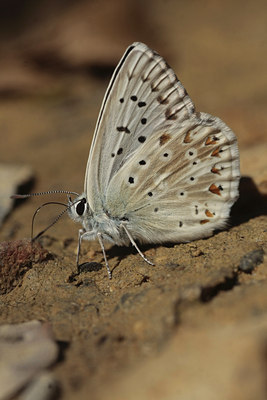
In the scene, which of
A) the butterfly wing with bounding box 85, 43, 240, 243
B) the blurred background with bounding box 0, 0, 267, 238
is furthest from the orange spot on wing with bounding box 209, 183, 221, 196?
the blurred background with bounding box 0, 0, 267, 238

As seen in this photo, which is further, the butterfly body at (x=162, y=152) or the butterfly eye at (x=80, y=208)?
the butterfly eye at (x=80, y=208)

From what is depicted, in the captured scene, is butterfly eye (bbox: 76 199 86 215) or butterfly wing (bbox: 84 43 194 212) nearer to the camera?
butterfly wing (bbox: 84 43 194 212)

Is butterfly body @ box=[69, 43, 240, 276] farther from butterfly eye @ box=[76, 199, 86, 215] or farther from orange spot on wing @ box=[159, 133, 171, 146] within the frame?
butterfly eye @ box=[76, 199, 86, 215]

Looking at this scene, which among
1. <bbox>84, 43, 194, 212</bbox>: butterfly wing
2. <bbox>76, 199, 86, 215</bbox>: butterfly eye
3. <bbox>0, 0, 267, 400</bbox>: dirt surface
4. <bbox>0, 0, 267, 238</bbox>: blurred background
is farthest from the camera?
<bbox>0, 0, 267, 238</bbox>: blurred background

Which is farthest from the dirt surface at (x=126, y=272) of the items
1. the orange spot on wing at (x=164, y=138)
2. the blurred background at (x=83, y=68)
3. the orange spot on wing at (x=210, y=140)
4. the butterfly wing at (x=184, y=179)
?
the orange spot on wing at (x=164, y=138)

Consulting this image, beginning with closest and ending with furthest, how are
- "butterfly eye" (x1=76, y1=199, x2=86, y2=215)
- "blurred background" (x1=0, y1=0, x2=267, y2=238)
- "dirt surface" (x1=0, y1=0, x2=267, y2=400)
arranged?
"dirt surface" (x1=0, y1=0, x2=267, y2=400) < "butterfly eye" (x1=76, y1=199, x2=86, y2=215) < "blurred background" (x1=0, y1=0, x2=267, y2=238)

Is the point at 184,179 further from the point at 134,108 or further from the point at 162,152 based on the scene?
the point at 134,108

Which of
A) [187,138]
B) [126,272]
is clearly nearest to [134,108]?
[187,138]

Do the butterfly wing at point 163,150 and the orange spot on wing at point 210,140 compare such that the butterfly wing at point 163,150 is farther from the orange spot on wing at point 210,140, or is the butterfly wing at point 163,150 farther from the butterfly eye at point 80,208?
the butterfly eye at point 80,208
